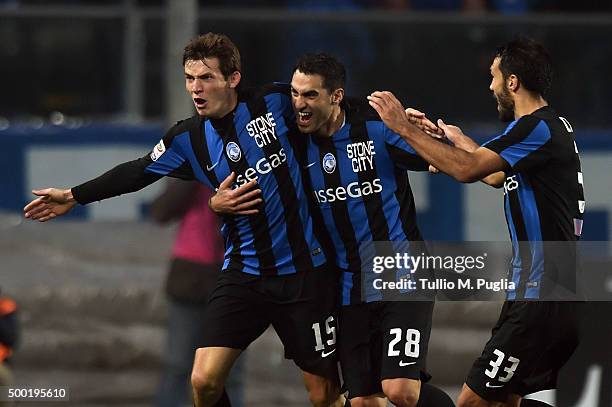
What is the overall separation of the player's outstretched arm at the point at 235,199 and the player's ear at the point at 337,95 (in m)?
0.55

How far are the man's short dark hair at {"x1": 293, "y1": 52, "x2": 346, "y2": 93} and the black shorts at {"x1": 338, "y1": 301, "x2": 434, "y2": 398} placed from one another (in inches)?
42.1

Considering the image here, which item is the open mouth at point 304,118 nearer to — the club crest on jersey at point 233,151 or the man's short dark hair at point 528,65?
the club crest on jersey at point 233,151

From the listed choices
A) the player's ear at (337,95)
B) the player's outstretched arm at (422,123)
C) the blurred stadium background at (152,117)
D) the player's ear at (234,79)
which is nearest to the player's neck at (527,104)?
the player's outstretched arm at (422,123)

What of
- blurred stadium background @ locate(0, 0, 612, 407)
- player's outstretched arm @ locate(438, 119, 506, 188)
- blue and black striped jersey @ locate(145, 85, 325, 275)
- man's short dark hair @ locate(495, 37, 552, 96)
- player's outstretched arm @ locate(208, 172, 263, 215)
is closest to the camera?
man's short dark hair @ locate(495, 37, 552, 96)

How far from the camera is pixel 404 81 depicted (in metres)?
10.7

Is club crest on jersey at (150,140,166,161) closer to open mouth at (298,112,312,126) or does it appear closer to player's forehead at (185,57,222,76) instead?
player's forehead at (185,57,222,76)

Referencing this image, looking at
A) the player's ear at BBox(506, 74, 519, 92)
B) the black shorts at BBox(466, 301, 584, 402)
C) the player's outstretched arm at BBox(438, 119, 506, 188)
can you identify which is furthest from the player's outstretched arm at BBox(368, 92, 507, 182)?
the black shorts at BBox(466, 301, 584, 402)

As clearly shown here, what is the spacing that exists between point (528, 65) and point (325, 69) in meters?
0.96

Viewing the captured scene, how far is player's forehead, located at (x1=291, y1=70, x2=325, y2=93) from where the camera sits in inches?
281

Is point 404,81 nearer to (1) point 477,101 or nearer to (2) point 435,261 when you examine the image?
(1) point 477,101

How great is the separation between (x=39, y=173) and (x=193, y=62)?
313 cm

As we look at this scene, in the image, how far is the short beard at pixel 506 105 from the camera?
702 cm

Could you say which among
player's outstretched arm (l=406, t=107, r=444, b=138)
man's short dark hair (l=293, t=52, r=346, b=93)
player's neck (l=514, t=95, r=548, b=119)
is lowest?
player's outstretched arm (l=406, t=107, r=444, b=138)

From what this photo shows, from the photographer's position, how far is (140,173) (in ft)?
24.5
